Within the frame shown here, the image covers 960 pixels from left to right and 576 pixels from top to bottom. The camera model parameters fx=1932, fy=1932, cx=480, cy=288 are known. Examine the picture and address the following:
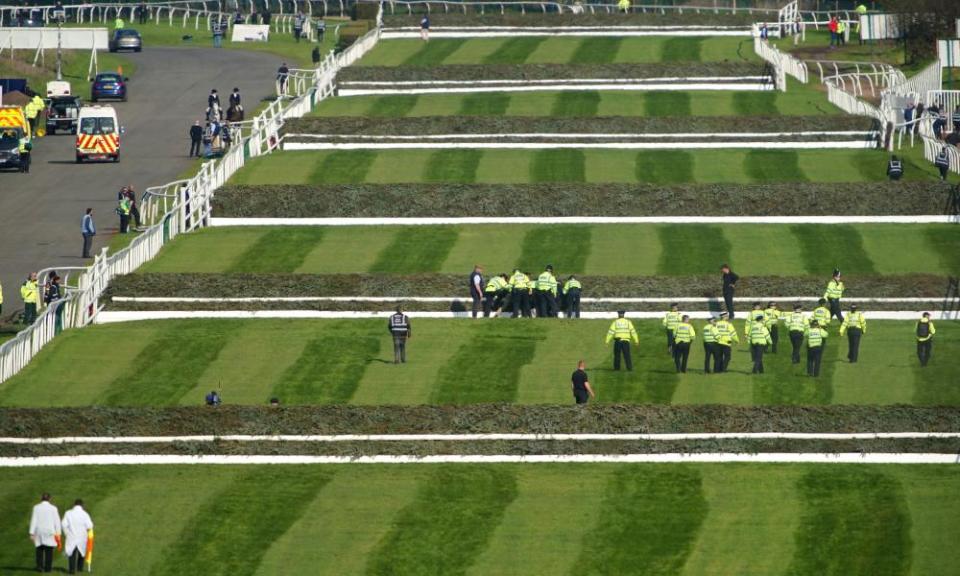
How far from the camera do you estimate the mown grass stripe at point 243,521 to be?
3494 cm

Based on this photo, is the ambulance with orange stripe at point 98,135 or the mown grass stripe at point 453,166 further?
the ambulance with orange stripe at point 98,135

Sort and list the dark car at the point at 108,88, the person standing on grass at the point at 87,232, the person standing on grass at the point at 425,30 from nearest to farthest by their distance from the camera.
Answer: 1. the person standing on grass at the point at 87,232
2. the dark car at the point at 108,88
3. the person standing on grass at the point at 425,30

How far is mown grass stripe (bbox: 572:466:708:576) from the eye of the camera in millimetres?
34594

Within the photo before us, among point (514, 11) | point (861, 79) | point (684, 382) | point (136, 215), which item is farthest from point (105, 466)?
point (514, 11)

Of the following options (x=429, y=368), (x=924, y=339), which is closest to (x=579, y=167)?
(x=429, y=368)

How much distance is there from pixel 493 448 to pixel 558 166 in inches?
1300

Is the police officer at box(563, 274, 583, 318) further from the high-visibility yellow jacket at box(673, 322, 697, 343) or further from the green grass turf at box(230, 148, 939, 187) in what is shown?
the green grass turf at box(230, 148, 939, 187)

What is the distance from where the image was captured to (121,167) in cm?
7756

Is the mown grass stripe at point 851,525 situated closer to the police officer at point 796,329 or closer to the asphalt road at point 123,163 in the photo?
the police officer at point 796,329

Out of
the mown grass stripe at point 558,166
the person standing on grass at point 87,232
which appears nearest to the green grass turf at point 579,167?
the mown grass stripe at point 558,166

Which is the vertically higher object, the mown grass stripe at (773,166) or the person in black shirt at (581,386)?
the mown grass stripe at (773,166)

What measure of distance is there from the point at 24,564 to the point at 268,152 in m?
42.8

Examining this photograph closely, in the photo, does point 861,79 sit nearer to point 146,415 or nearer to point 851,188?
point 851,188

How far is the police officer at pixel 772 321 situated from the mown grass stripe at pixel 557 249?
32.7 ft
